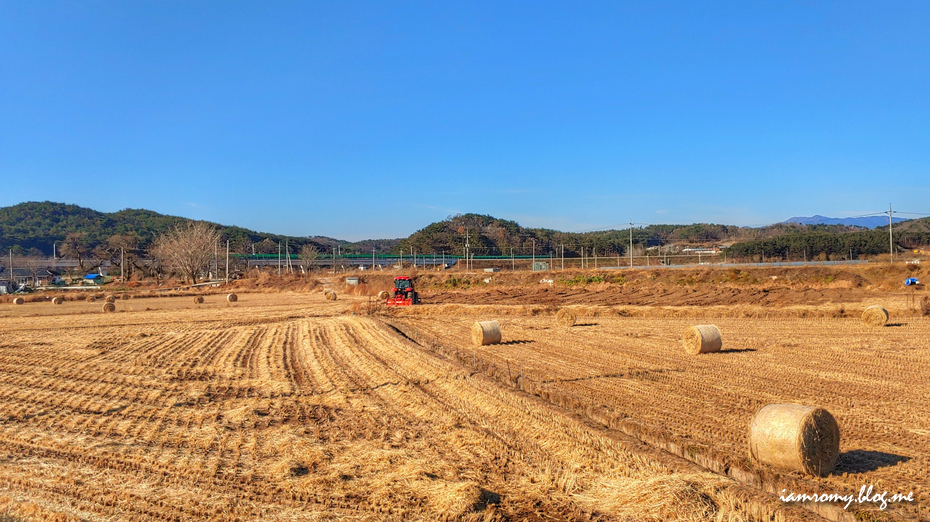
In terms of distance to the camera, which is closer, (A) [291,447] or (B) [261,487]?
(B) [261,487]

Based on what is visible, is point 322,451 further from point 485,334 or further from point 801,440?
point 485,334

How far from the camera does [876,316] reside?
21188 millimetres

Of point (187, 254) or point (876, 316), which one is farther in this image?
point (187, 254)

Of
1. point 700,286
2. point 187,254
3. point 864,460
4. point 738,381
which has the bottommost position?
point 700,286

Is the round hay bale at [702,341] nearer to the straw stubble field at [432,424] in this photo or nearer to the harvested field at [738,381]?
the harvested field at [738,381]

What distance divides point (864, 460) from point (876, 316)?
684 inches

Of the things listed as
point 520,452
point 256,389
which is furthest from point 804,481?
point 256,389

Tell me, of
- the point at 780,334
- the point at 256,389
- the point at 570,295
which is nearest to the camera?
the point at 256,389

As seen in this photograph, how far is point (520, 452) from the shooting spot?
26.1 feet

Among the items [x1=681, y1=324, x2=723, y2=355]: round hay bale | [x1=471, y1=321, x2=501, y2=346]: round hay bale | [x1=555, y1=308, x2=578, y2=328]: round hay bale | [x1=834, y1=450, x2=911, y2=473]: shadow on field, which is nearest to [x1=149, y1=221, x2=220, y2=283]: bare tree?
[x1=555, y1=308, x2=578, y2=328]: round hay bale

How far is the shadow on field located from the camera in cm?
678

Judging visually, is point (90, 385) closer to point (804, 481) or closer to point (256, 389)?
point (256, 389)

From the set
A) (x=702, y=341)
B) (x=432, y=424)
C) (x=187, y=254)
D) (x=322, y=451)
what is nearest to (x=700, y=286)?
(x=702, y=341)

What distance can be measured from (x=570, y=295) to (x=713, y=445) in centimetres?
3950
